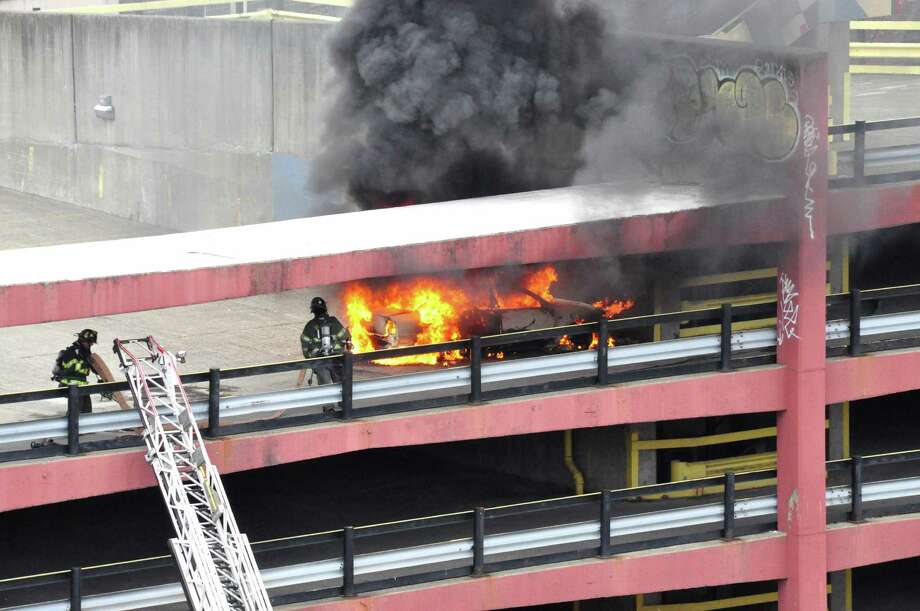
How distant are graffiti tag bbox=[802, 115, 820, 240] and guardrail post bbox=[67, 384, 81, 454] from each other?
827 centimetres

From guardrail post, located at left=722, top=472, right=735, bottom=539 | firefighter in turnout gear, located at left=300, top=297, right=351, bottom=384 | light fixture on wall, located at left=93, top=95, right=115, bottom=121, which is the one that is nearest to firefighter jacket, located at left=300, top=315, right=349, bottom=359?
firefighter in turnout gear, located at left=300, top=297, right=351, bottom=384

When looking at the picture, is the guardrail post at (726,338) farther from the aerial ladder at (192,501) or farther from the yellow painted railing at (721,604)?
the aerial ladder at (192,501)

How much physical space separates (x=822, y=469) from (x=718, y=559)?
1.59 metres

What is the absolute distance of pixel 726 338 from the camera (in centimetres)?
2239

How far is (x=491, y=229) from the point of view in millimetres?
21000

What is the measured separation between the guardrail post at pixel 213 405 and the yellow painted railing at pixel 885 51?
79.3 feet

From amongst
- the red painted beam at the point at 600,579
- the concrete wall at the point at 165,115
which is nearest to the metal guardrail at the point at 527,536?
the red painted beam at the point at 600,579

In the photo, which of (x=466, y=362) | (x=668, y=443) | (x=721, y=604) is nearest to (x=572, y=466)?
(x=668, y=443)

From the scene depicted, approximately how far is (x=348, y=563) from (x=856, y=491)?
6412mm

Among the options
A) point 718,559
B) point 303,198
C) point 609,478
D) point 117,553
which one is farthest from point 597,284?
point 303,198

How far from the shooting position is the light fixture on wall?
40.2m

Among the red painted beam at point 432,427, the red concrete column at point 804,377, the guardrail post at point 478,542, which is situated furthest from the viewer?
the red concrete column at point 804,377

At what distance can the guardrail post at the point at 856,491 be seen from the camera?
74.9 feet

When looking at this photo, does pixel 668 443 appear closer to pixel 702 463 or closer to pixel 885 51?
pixel 702 463
